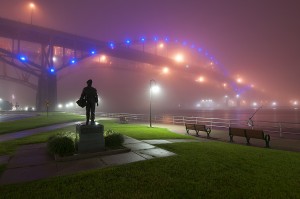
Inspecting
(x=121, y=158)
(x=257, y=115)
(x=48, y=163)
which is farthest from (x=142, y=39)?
(x=48, y=163)

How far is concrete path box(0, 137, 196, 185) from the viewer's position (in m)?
6.03

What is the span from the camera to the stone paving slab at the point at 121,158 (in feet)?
23.4

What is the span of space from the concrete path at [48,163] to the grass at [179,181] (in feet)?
1.75

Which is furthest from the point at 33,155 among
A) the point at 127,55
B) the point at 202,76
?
the point at 202,76

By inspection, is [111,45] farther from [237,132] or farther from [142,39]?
[237,132]

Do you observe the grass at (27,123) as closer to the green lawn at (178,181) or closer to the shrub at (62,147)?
the shrub at (62,147)

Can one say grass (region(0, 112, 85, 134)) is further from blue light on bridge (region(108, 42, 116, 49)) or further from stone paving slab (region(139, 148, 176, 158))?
blue light on bridge (region(108, 42, 116, 49))

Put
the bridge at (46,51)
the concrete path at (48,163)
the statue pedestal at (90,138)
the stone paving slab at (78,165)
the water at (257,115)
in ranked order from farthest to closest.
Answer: the water at (257,115)
the bridge at (46,51)
the statue pedestal at (90,138)
the stone paving slab at (78,165)
the concrete path at (48,163)

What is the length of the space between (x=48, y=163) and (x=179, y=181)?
4163 millimetres

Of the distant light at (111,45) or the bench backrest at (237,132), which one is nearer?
the bench backrest at (237,132)

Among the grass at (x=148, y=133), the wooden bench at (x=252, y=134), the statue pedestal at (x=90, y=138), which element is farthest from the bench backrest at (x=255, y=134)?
the statue pedestal at (x=90, y=138)

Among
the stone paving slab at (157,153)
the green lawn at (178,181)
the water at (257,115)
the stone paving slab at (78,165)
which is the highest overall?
the stone paving slab at (157,153)

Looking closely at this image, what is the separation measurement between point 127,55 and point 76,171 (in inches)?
3100

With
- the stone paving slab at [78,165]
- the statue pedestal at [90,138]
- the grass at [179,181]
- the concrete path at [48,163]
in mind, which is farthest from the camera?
the statue pedestal at [90,138]
